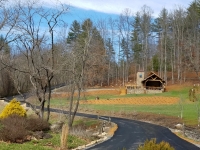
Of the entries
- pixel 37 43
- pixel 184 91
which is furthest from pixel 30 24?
pixel 184 91

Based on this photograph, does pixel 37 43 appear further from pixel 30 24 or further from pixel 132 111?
pixel 132 111

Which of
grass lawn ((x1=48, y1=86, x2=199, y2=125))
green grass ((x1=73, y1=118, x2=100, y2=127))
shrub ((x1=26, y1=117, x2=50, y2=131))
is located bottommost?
green grass ((x1=73, y1=118, x2=100, y2=127))

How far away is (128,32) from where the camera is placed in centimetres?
9288

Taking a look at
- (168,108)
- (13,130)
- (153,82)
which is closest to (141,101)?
(168,108)

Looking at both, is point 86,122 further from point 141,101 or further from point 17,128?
point 141,101

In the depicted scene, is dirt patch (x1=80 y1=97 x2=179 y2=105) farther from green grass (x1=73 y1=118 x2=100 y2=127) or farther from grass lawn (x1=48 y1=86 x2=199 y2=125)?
green grass (x1=73 y1=118 x2=100 y2=127)

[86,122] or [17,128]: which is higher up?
[17,128]

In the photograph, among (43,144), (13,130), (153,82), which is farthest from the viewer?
(153,82)

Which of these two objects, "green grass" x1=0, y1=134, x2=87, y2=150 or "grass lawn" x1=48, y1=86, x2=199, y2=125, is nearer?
"green grass" x1=0, y1=134, x2=87, y2=150

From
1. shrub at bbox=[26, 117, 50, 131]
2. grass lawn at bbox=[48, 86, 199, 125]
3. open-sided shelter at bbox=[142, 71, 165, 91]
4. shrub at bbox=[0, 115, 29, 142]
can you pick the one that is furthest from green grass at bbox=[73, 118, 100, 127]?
open-sided shelter at bbox=[142, 71, 165, 91]

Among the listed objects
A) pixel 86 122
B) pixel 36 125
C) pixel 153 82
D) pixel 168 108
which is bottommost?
pixel 86 122

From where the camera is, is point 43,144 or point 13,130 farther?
point 43,144

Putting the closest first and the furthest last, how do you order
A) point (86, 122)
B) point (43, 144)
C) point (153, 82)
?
point (43, 144) < point (86, 122) < point (153, 82)

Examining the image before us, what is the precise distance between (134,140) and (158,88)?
4827 cm
